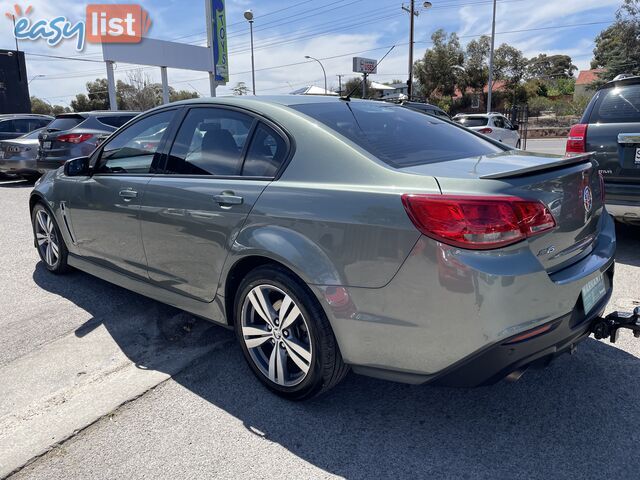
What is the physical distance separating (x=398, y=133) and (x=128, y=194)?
185 centimetres

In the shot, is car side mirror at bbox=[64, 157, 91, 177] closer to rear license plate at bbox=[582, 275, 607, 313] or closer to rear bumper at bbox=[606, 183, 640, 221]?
rear license plate at bbox=[582, 275, 607, 313]

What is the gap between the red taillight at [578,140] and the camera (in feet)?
→ 15.9

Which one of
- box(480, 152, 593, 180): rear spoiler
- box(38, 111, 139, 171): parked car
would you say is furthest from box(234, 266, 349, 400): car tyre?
box(38, 111, 139, 171): parked car

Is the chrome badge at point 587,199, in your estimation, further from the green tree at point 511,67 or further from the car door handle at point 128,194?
the green tree at point 511,67

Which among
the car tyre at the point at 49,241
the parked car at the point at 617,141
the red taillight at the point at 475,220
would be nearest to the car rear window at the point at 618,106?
the parked car at the point at 617,141

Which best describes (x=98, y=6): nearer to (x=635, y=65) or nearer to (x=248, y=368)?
(x=248, y=368)

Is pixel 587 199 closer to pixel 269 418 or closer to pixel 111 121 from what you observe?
pixel 269 418

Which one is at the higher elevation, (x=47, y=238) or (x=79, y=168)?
(x=79, y=168)

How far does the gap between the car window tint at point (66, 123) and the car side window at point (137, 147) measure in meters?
7.40

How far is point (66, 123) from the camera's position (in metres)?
10.4

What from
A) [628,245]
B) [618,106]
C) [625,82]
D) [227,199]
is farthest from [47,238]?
[628,245]

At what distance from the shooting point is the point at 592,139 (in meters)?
4.80

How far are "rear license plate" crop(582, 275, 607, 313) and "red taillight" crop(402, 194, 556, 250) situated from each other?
0.53m

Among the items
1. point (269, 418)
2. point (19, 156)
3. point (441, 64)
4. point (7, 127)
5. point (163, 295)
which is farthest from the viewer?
point (441, 64)
